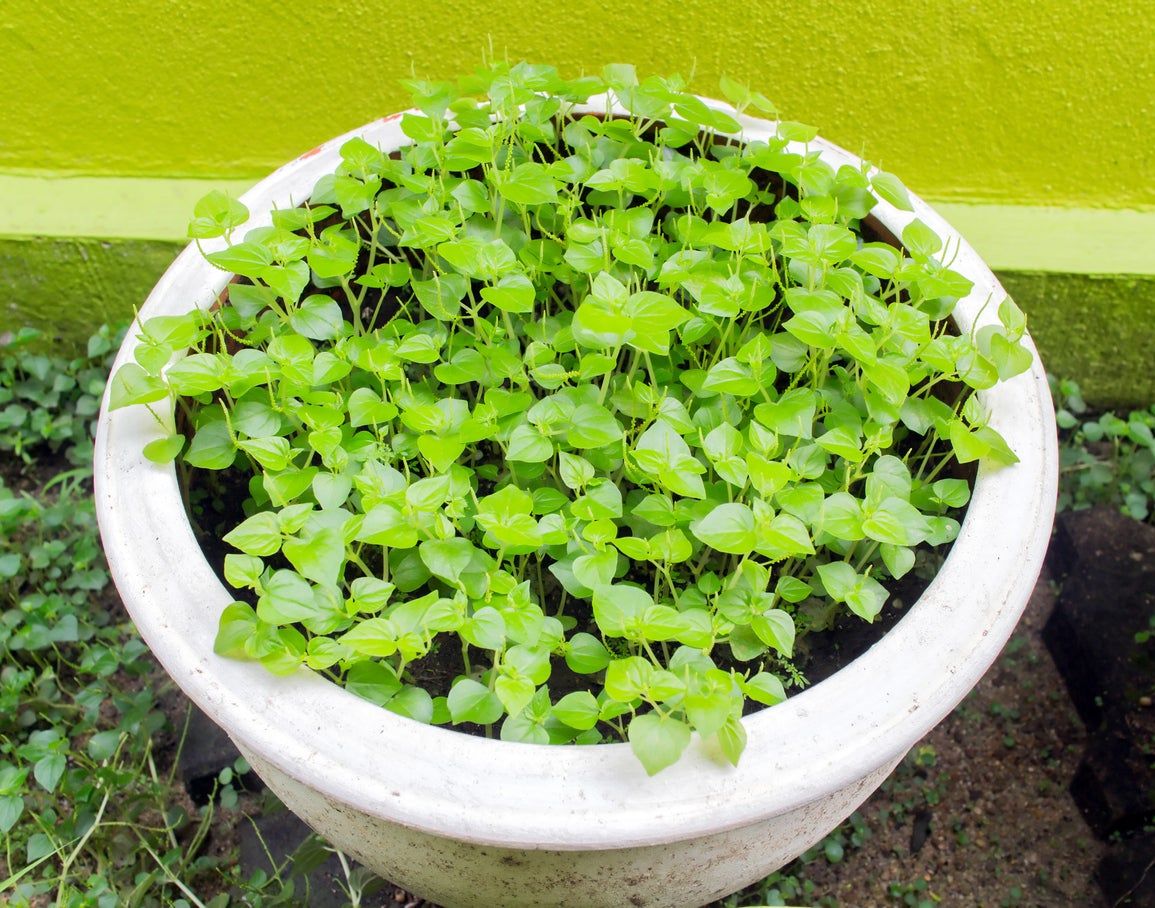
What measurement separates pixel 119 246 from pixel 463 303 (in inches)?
42.2

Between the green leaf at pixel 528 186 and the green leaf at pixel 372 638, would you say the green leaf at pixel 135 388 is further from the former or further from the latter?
the green leaf at pixel 528 186

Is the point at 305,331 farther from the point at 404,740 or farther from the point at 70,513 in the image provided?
the point at 70,513

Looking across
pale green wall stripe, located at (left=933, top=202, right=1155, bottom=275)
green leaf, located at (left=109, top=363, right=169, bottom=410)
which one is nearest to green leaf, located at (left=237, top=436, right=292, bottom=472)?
green leaf, located at (left=109, top=363, right=169, bottom=410)

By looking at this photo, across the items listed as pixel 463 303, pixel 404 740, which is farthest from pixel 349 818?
pixel 463 303

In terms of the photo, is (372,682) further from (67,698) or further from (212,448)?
(67,698)

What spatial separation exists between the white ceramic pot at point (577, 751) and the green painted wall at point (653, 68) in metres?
1.01

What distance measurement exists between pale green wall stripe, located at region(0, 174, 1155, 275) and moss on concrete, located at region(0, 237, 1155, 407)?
0.02 metres

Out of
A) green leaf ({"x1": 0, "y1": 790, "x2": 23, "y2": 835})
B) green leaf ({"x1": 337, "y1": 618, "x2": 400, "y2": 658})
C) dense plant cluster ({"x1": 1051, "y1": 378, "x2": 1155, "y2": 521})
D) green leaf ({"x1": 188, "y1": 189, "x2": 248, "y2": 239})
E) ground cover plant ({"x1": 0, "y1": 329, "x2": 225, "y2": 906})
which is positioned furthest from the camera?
dense plant cluster ({"x1": 1051, "y1": 378, "x2": 1155, "y2": 521})

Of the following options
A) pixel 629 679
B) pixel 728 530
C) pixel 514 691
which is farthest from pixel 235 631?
pixel 728 530

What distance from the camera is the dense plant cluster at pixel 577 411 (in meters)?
1.07

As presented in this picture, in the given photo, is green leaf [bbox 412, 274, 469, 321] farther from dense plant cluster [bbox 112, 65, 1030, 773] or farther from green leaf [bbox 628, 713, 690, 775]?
green leaf [bbox 628, 713, 690, 775]

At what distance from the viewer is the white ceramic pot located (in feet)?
3.14

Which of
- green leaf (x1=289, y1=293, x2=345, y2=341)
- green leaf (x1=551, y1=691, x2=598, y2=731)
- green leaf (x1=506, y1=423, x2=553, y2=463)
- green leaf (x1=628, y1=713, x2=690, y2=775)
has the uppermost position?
green leaf (x1=289, y1=293, x2=345, y2=341)

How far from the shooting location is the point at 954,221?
219cm
